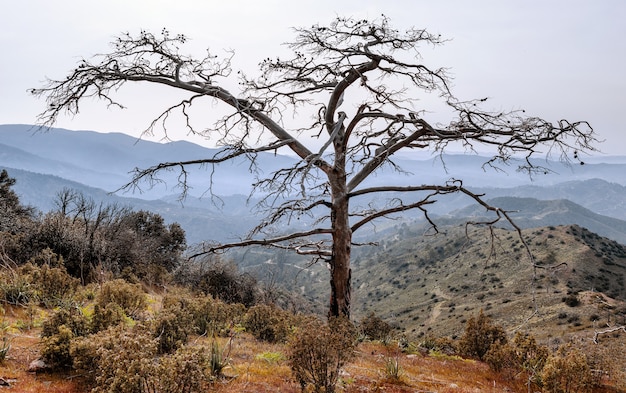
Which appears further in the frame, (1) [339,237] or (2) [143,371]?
(1) [339,237]

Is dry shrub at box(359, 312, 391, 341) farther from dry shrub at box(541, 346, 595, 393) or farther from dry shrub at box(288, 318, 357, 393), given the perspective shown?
dry shrub at box(288, 318, 357, 393)

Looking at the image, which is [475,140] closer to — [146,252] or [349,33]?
[349,33]

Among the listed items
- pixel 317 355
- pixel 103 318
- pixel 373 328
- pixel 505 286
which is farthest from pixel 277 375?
pixel 505 286

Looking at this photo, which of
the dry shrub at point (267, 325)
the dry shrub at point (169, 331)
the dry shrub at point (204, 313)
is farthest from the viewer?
the dry shrub at point (267, 325)

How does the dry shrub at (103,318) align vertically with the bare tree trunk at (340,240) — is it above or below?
below

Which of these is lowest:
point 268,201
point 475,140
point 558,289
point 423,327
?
point 423,327

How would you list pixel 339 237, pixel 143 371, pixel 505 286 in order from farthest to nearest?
1. pixel 505 286
2. pixel 339 237
3. pixel 143 371

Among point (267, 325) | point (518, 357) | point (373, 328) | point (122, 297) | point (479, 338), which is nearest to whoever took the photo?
point (122, 297)

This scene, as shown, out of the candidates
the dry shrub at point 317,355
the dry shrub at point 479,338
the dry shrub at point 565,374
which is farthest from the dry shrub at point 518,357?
the dry shrub at point 317,355

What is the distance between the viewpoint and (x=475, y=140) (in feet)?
22.8

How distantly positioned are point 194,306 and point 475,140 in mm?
6263

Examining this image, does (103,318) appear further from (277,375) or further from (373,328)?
(373,328)

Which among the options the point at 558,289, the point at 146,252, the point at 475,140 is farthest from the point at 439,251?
the point at 475,140

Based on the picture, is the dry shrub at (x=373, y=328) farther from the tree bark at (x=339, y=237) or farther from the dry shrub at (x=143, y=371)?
the dry shrub at (x=143, y=371)
